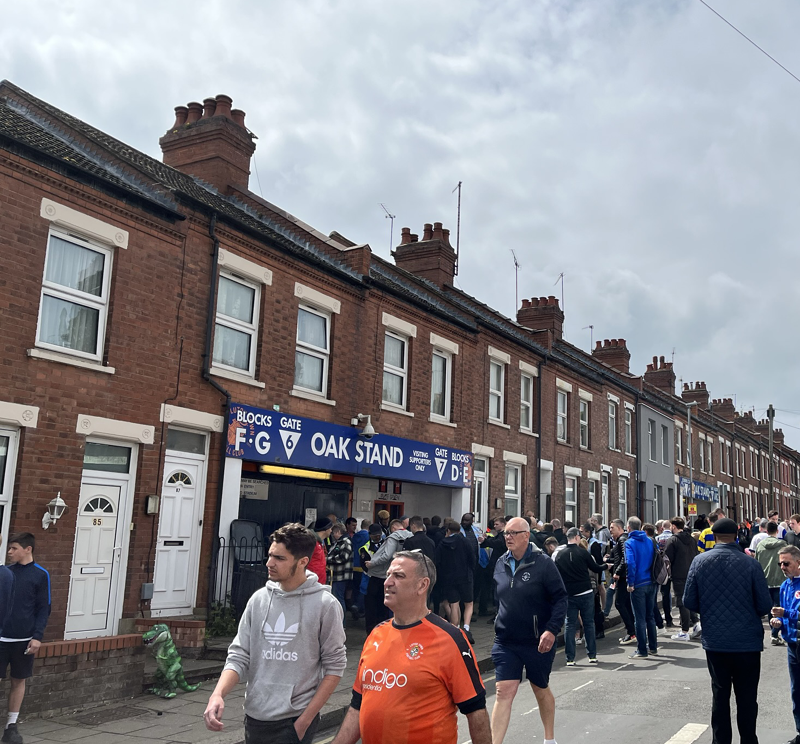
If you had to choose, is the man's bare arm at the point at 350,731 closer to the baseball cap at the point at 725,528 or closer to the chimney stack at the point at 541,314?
the baseball cap at the point at 725,528

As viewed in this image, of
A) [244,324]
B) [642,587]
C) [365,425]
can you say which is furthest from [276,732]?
[365,425]

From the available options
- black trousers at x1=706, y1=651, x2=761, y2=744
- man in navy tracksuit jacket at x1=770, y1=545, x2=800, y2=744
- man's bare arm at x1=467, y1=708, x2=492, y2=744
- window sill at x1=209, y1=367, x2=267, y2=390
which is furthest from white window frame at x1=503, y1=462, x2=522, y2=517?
man's bare arm at x1=467, y1=708, x2=492, y2=744

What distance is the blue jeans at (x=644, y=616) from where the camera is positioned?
1080cm

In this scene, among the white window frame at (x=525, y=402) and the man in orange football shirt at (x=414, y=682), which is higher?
the white window frame at (x=525, y=402)

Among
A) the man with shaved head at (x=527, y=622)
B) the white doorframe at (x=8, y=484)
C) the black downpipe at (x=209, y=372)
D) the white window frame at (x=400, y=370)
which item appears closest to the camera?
the man with shaved head at (x=527, y=622)

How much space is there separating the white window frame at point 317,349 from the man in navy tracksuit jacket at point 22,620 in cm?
673

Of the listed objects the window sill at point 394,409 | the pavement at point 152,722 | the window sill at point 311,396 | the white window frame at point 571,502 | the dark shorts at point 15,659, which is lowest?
the pavement at point 152,722

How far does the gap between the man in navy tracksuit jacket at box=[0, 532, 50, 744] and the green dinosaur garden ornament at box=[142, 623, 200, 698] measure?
155 centimetres

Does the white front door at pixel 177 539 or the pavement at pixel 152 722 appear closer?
the pavement at pixel 152 722

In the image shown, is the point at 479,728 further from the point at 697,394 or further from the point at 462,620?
the point at 697,394

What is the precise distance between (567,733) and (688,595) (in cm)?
174

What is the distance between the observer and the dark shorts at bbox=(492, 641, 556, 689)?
6.35 metres

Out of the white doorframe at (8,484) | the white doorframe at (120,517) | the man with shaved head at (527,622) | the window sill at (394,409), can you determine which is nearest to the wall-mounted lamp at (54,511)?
the white doorframe at (8,484)

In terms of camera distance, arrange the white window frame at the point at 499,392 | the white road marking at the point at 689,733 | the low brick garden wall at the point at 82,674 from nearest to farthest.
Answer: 1. the white road marking at the point at 689,733
2. the low brick garden wall at the point at 82,674
3. the white window frame at the point at 499,392
